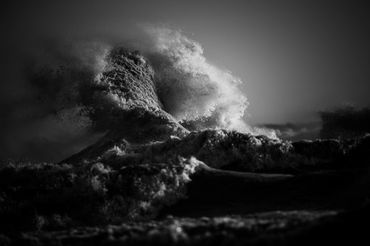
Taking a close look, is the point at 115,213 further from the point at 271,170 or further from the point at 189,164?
the point at 271,170

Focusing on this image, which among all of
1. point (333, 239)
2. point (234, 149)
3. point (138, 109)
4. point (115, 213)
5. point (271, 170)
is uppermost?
point (138, 109)

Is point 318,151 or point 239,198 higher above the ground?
point 318,151

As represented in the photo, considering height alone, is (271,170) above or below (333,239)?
above

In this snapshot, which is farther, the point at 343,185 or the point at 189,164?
the point at 189,164

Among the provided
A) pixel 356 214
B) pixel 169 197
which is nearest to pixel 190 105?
pixel 169 197

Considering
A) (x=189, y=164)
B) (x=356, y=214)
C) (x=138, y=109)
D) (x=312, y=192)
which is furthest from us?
(x=138, y=109)

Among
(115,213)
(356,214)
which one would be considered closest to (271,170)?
(115,213)

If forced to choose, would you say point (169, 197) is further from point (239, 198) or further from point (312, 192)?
point (312, 192)

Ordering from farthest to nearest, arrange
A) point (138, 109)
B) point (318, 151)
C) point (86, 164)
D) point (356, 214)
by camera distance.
Result: point (138, 109) → point (318, 151) → point (86, 164) → point (356, 214)

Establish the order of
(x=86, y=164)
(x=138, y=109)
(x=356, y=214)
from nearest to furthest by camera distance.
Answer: (x=356, y=214)
(x=86, y=164)
(x=138, y=109)
